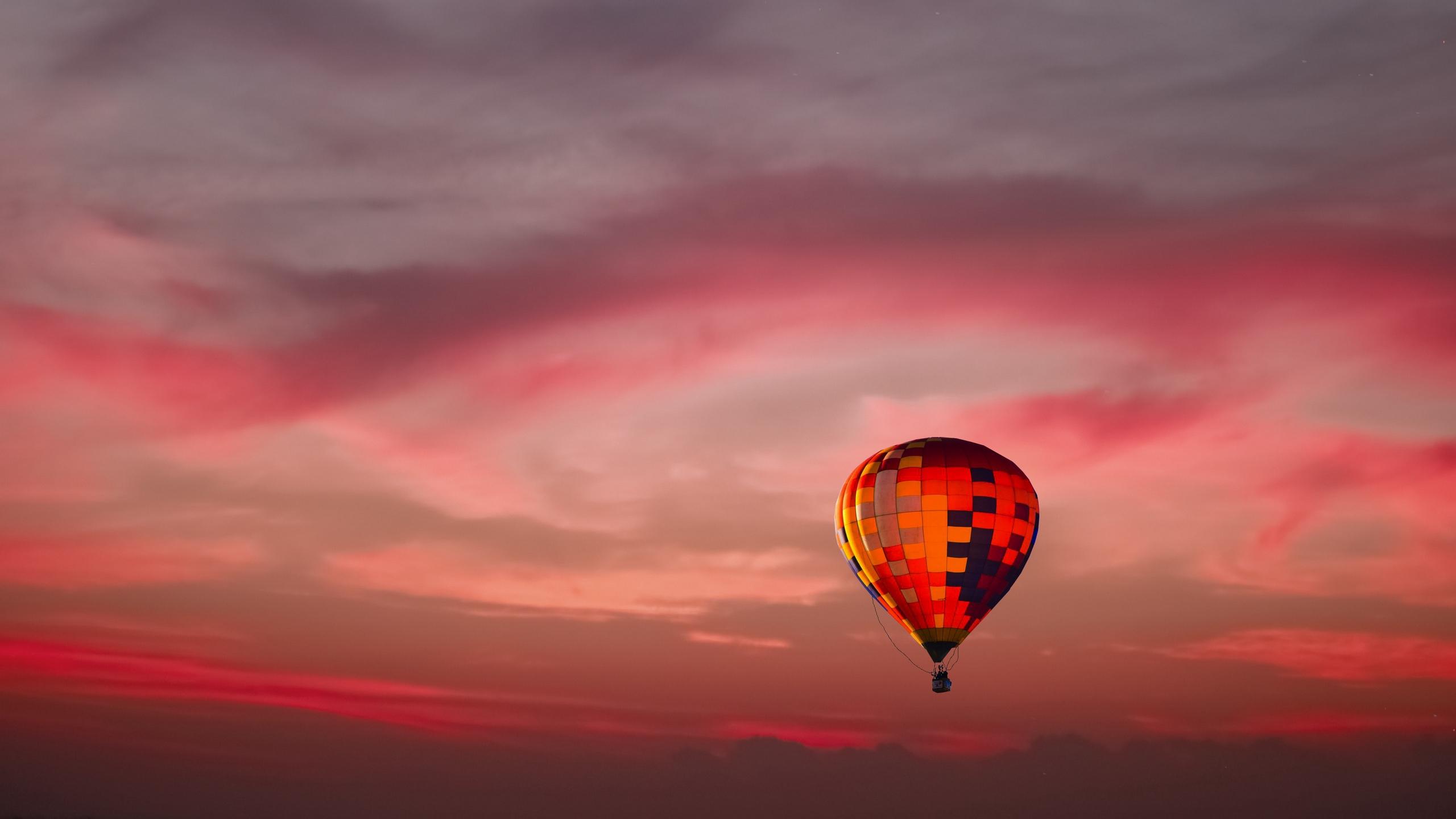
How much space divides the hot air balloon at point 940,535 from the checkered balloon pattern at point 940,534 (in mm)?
49

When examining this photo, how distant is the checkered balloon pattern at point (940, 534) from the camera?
349 ft

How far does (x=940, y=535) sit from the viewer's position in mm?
106125

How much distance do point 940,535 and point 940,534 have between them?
8 cm

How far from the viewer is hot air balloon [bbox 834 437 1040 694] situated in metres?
106

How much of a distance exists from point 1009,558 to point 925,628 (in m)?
6.79

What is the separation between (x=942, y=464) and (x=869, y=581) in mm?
8751

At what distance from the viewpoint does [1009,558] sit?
108 metres

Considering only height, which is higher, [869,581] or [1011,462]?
[1011,462]

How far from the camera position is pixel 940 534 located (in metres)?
106

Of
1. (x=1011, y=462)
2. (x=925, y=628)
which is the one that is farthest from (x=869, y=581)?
(x=1011, y=462)

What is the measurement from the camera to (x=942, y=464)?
107 m

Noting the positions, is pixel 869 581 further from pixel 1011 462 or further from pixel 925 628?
pixel 1011 462

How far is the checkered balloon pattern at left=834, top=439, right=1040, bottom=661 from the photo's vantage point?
106500 mm

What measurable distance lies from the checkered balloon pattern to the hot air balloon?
1.9 inches
